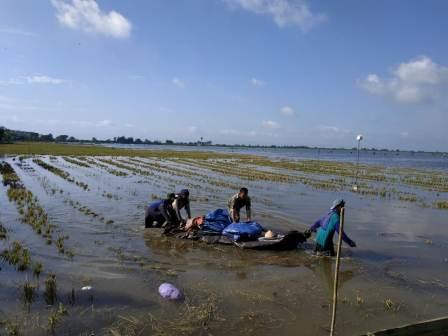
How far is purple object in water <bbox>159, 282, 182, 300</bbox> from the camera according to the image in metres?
6.58

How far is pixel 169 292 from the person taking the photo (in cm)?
665

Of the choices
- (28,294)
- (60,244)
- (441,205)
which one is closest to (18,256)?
(60,244)

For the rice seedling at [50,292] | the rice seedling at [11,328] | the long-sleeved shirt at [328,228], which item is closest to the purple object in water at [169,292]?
the rice seedling at [50,292]

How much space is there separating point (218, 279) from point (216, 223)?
9.98ft

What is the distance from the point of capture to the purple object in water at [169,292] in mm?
6582

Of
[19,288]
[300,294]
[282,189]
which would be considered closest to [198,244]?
[300,294]

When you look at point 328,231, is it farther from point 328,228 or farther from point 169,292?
point 169,292

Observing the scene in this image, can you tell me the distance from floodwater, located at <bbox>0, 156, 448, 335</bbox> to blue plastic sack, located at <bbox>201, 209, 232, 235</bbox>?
56cm

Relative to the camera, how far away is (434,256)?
394 inches

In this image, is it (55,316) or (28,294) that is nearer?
(55,316)

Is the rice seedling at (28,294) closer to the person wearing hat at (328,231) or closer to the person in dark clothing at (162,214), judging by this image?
the person in dark clothing at (162,214)

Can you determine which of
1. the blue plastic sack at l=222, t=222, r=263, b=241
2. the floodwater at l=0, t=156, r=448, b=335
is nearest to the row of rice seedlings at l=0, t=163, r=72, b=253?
the floodwater at l=0, t=156, r=448, b=335

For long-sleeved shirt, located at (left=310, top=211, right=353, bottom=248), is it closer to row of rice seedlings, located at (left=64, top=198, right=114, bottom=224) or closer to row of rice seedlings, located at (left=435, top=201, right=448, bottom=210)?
row of rice seedlings, located at (left=64, top=198, right=114, bottom=224)

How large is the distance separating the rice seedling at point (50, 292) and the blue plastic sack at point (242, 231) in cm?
423
